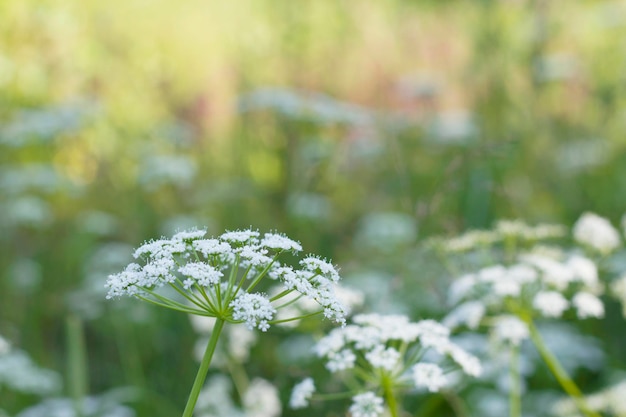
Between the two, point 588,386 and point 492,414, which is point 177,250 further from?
point 588,386

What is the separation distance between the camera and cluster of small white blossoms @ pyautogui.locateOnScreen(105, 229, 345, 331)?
4.26ft

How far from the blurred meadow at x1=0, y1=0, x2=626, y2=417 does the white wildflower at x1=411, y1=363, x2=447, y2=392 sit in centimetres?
173

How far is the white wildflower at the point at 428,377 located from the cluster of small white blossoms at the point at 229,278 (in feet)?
1.37

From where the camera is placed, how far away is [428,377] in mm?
1767

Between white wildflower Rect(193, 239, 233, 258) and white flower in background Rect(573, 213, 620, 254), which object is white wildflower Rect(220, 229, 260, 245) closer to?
white wildflower Rect(193, 239, 233, 258)

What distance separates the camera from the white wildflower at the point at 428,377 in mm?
1719

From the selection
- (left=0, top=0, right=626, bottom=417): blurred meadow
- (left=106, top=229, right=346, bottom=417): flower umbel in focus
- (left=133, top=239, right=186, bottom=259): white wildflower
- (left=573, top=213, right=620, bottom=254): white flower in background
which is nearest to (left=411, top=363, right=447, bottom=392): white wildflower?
(left=106, top=229, right=346, bottom=417): flower umbel in focus

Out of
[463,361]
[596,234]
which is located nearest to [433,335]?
[463,361]

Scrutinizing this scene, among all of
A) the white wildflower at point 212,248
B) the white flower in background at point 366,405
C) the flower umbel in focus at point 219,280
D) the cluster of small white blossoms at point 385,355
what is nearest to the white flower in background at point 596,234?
the cluster of small white blossoms at point 385,355

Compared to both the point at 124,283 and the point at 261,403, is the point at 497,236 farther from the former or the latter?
the point at 124,283

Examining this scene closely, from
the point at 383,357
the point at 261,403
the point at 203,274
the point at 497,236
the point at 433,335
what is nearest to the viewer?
the point at 203,274

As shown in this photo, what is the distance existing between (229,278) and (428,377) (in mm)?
617

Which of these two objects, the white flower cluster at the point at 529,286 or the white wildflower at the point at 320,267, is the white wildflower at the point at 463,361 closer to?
the white flower cluster at the point at 529,286

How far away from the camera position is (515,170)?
648cm
